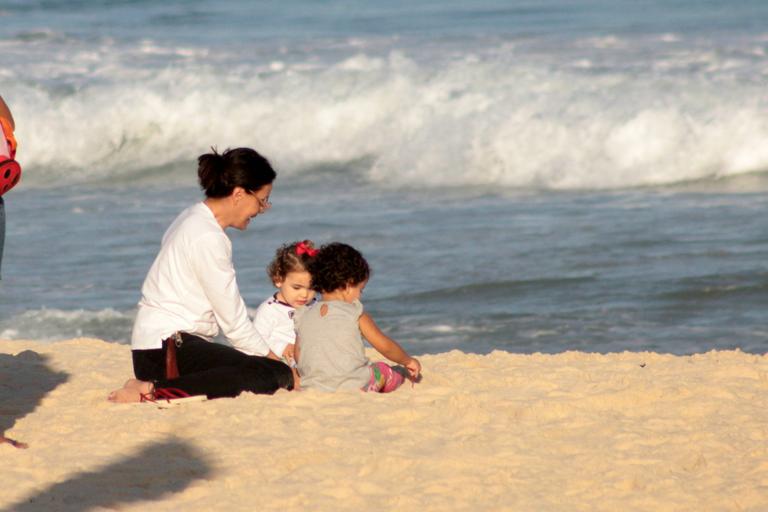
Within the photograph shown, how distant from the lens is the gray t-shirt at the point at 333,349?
607 centimetres

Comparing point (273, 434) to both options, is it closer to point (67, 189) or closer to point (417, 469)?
point (417, 469)

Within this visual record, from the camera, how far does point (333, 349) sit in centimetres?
608

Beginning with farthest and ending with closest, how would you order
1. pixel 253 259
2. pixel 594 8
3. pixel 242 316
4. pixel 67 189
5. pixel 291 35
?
pixel 594 8, pixel 291 35, pixel 67 189, pixel 253 259, pixel 242 316

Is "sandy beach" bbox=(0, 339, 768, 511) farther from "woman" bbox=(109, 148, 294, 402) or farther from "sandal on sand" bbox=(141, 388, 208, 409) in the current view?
"woman" bbox=(109, 148, 294, 402)

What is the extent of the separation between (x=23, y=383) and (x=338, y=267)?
1768 mm

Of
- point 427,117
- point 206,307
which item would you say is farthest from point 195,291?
point 427,117

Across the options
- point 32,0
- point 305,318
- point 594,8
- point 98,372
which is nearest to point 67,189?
point 98,372

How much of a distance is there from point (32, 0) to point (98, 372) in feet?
92.8

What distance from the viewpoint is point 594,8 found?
28219 millimetres

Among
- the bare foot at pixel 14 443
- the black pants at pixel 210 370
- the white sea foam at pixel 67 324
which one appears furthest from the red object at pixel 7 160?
the white sea foam at pixel 67 324

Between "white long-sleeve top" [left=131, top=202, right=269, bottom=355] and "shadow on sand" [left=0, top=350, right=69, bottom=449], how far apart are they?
60 cm

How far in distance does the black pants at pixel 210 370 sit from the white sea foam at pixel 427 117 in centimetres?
950

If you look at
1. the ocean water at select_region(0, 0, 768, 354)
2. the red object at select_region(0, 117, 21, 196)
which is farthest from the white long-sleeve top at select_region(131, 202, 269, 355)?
the ocean water at select_region(0, 0, 768, 354)

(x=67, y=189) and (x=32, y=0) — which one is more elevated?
(x=32, y=0)
